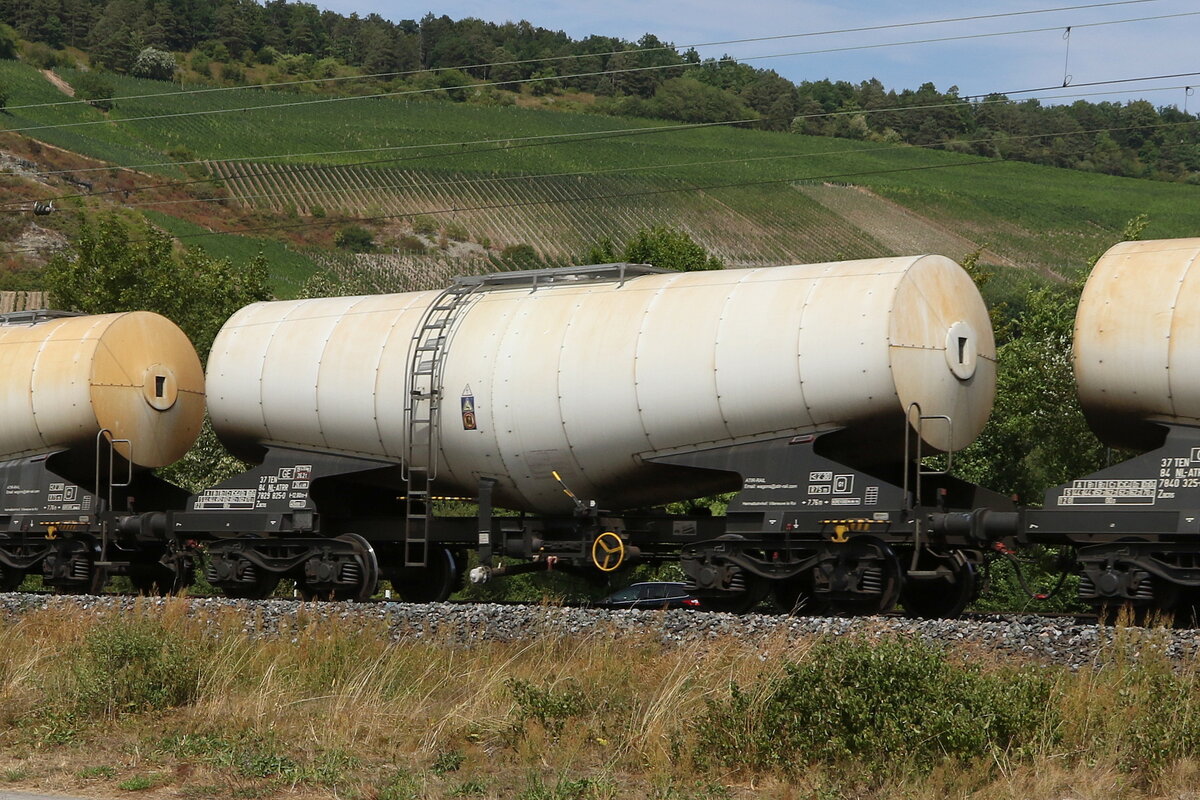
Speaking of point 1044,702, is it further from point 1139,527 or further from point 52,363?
point 52,363

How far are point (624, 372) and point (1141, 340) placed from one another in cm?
538

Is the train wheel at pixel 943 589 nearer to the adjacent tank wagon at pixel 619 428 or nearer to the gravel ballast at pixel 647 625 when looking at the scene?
the adjacent tank wagon at pixel 619 428

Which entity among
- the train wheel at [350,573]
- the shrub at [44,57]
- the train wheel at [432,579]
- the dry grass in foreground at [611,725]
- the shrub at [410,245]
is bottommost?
the train wheel at [432,579]

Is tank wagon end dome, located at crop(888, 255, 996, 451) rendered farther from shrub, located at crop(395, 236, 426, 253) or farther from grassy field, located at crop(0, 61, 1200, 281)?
shrub, located at crop(395, 236, 426, 253)

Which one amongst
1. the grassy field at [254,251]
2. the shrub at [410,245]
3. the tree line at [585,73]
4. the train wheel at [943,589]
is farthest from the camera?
the tree line at [585,73]

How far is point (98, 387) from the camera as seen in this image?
1964 cm

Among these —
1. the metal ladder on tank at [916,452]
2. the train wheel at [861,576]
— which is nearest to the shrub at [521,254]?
the metal ladder on tank at [916,452]

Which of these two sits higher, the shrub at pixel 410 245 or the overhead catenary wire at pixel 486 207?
the overhead catenary wire at pixel 486 207

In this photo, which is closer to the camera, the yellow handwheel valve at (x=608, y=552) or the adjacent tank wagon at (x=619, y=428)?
the adjacent tank wagon at (x=619, y=428)

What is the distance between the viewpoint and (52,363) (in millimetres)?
20125

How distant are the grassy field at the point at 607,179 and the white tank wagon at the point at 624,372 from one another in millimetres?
54652

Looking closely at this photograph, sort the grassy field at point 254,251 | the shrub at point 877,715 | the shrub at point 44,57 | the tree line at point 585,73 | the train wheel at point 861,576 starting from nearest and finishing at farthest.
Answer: the shrub at point 877,715
the train wheel at point 861,576
the grassy field at point 254,251
the tree line at point 585,73
the shrub at point 44,57

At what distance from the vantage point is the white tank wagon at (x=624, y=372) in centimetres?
1437

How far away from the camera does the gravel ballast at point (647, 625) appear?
1137 cm
